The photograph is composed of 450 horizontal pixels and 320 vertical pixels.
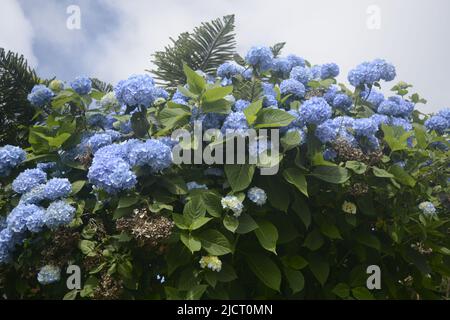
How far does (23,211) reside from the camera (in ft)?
7.90

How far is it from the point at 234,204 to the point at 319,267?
54cm

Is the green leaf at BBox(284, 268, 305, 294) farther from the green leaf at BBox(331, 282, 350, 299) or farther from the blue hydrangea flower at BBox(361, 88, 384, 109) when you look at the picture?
the blue hydrangea flower at BBox(361, 88, 384, 109)

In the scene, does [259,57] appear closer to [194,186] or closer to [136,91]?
[136,91]

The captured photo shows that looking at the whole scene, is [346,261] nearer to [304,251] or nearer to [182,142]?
[304,251]

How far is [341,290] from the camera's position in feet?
8.12

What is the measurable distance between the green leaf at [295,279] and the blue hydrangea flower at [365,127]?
746 mm

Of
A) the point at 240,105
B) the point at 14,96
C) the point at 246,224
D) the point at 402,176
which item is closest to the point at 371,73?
the point at 402,176

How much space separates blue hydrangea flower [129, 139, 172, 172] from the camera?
227cm

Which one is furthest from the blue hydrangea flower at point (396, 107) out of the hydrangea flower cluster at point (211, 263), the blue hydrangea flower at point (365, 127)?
the hydrangea flower cluster at point (211, 263)

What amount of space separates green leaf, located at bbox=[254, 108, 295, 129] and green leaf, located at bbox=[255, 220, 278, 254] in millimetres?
421

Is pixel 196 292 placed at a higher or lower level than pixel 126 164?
lower
